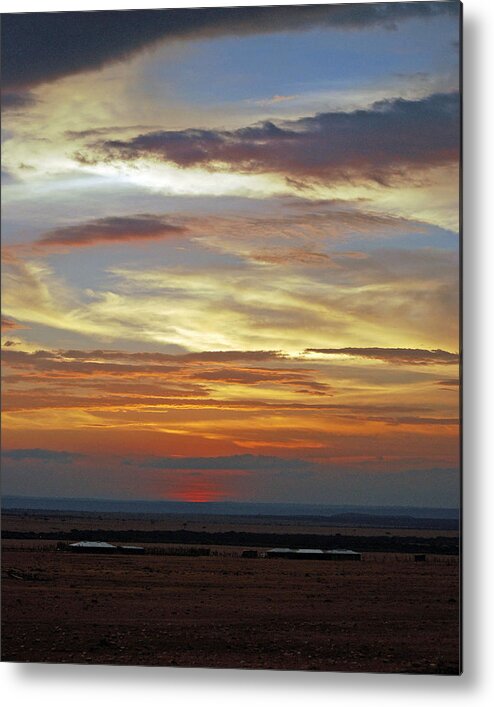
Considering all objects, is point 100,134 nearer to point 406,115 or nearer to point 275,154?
point 275,154

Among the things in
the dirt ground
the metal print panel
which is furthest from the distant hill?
the dirt ground

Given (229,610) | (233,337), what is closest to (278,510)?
(229,610)

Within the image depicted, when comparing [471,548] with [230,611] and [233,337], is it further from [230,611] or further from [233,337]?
[233,337]

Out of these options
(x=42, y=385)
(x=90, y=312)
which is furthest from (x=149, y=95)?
(x=42, y=385)

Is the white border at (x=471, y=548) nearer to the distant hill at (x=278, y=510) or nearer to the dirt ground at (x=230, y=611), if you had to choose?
the dirt ground at (x=230, y=611)

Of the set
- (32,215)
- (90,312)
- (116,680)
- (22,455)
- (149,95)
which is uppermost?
(149,95)

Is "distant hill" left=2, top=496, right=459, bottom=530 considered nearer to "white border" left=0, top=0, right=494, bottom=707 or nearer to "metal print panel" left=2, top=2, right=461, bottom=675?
"metal print panel" left=2, top=2, right=461, bottom=675

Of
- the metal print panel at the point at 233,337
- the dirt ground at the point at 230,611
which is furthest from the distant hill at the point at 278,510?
the dirt ground at the point at 230,611
